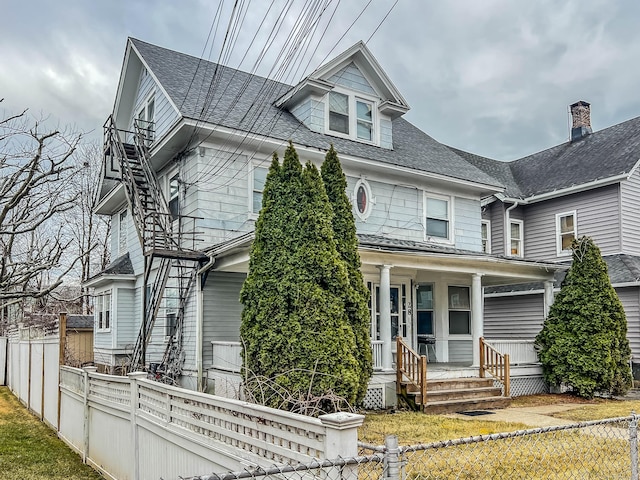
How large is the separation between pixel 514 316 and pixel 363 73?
31.6 ft

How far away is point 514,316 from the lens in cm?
2011

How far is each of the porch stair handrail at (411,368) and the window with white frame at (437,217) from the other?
5.95 m

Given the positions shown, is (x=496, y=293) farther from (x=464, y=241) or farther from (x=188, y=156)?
(x=188, y=156)

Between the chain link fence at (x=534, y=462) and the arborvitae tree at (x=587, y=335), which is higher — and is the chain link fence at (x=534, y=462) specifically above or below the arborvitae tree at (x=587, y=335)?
below

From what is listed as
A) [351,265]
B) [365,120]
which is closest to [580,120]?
[365,120]

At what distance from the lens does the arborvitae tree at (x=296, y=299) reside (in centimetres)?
937

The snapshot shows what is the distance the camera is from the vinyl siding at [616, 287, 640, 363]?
16703mm

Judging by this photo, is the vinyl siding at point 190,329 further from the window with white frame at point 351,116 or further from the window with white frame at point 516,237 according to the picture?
the window with white frame at point 516,237

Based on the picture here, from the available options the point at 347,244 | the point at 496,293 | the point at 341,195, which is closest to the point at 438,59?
the point at 341,195

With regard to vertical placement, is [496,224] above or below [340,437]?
above

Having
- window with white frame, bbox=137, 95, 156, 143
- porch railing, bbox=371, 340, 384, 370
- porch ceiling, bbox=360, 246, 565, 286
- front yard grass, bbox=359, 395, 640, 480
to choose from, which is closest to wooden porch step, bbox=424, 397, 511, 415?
front yard grass, bbox=359, 395, 640, 480

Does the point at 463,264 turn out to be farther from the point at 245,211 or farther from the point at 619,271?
the point at 619,271

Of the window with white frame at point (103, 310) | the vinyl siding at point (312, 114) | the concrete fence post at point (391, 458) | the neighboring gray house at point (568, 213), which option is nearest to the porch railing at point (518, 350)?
the neighboring gray house at point (568, 213)

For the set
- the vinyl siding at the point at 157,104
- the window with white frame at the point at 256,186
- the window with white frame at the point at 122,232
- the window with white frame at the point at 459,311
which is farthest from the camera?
the window with white frame at the point at 122,232
